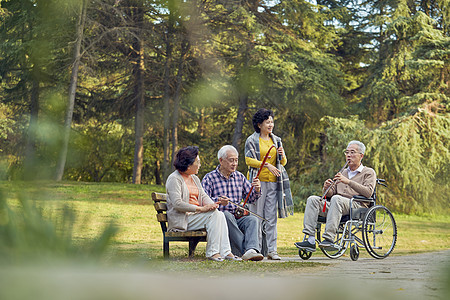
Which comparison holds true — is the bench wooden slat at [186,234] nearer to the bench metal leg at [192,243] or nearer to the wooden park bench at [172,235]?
the wooden park bench at [172,235]

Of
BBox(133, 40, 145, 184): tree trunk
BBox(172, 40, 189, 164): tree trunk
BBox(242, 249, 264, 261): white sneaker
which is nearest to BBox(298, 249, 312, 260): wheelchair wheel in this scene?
BBox(242, 249, 264, 261): white sneaker

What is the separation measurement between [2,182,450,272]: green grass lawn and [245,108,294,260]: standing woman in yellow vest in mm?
538

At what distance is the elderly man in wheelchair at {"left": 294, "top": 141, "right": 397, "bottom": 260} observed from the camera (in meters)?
6.11

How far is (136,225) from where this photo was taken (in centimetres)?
1077

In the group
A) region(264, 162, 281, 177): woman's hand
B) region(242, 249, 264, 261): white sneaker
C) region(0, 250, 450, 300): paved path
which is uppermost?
region(264, 162, 281, 177): woman's hand

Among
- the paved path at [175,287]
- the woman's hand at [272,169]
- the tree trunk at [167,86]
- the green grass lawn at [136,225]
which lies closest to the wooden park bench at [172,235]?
the green grass lawn at [136,225]

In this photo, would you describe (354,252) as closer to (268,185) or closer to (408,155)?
(268,185)

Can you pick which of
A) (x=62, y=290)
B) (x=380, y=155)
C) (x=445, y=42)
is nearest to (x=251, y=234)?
A: (x=62, y=290)

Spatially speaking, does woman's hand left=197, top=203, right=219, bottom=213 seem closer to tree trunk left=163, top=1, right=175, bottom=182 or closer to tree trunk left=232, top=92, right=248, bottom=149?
tree trunk left=232, top=92, right=248, bottom=149

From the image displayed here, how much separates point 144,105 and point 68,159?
2101 centimetres

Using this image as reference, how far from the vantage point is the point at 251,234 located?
5.69 metres

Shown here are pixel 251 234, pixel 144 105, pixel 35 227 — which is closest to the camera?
pixel 35 227

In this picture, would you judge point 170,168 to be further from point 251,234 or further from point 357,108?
point 251,234

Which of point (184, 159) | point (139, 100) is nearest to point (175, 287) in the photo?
point (184, 159)
